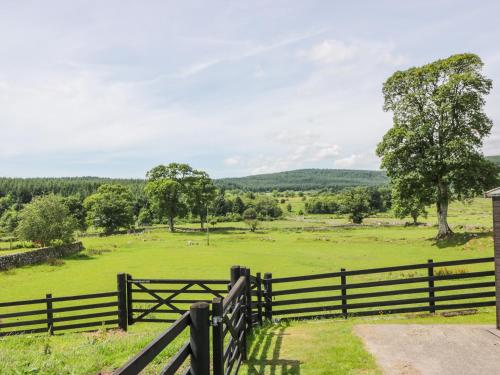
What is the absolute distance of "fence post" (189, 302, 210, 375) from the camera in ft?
15.5

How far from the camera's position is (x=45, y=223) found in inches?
1907

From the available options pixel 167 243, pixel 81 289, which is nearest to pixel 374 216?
pixel 167 243

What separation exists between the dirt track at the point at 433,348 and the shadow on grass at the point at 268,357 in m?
1.98

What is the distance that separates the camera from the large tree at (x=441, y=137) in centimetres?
3575

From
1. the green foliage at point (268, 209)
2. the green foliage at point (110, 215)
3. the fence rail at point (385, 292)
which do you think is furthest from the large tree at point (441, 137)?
the green foliage at point (268, 209)

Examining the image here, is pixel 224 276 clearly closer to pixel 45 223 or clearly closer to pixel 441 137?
pixel 441 137

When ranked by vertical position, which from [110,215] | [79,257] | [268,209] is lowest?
[79,257]

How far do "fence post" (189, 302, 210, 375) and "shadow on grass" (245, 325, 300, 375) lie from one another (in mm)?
3505

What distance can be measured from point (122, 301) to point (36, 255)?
35.0 meters

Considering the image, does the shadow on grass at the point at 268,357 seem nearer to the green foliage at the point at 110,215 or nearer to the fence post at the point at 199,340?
the fence post at the point at 199,340

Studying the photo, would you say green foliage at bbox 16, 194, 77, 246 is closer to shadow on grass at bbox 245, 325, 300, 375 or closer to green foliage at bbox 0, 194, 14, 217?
shadow on grass at bbox 245, 325, 300, 375

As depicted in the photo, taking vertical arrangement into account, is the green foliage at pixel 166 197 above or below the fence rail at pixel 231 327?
above

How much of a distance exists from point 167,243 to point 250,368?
50837 millimetres

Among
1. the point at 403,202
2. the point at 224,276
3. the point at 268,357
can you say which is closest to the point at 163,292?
the point at 268,357
